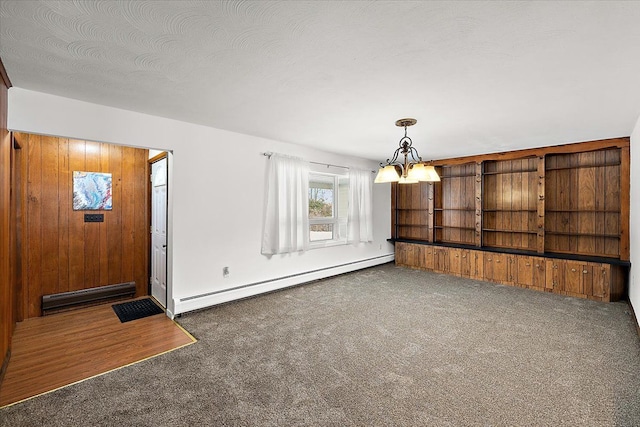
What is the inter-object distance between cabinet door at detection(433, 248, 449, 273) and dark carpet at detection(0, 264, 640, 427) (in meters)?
2.04

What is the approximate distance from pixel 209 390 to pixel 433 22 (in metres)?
2.85

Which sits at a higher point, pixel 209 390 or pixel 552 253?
pixel 552 253

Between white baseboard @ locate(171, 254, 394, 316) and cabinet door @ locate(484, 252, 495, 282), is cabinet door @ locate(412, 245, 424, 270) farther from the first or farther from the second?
cabinet door @ locate(484, 252, 495, 282)

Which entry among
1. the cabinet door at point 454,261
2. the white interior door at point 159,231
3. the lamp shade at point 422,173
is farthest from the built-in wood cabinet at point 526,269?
the white interior door at point 159,231

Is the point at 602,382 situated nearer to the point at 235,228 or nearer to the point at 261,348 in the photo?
the point at 261,348

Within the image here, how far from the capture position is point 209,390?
2.20m

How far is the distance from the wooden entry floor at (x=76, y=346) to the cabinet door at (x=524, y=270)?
5129 millimetres

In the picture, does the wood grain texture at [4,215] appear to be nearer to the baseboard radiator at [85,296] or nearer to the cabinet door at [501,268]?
the baseboard radiator at [85,296]

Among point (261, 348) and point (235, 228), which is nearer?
point (261, 348)

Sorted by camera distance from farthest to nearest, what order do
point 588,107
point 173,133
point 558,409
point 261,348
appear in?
point 173,133
point 588,107
point 261,348
point 558,409

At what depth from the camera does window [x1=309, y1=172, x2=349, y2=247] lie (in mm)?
5566

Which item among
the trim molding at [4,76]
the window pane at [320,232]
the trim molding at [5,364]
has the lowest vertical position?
the trim molding at [5,364]

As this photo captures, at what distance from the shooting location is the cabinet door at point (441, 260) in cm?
600

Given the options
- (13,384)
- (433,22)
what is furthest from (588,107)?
(13,384)
